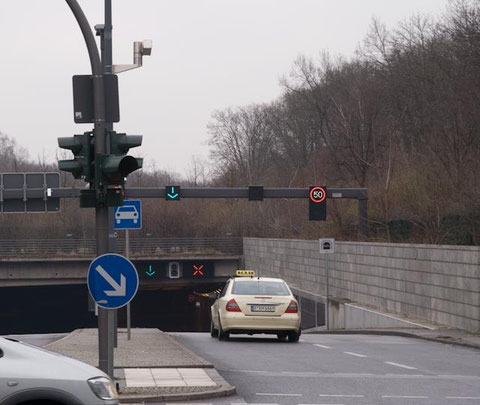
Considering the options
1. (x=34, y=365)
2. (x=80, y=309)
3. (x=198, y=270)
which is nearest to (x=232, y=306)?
(x=34, y=365)

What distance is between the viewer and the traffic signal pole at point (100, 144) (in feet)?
39.9

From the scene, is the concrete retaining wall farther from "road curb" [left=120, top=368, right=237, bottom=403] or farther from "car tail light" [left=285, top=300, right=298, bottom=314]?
"road curb" [left=120, top=368, right=237, bottom=403]

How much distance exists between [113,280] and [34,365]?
13.5 ft

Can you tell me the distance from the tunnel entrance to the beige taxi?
4706cm

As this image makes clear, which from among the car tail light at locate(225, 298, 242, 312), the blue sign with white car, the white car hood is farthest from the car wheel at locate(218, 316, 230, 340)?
the white car hood

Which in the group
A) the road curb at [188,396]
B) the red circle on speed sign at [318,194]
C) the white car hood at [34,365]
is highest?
the red circle on speed sign at [318,194]

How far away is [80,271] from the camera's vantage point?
69750 mm

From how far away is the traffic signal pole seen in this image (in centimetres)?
1216

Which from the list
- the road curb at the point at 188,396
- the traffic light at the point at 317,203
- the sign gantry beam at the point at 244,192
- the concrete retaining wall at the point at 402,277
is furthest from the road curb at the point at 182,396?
the sign gantry beam at the point at 244,192

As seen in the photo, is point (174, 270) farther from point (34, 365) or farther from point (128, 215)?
point (34, 365)

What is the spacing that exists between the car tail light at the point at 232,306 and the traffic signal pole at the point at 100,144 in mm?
10660

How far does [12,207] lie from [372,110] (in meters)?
26.7

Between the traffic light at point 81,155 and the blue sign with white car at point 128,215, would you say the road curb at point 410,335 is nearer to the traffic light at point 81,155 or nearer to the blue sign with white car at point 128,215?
the blue sign with white car at point 128,215

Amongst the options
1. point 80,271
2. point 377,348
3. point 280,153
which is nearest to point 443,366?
point 377,348
